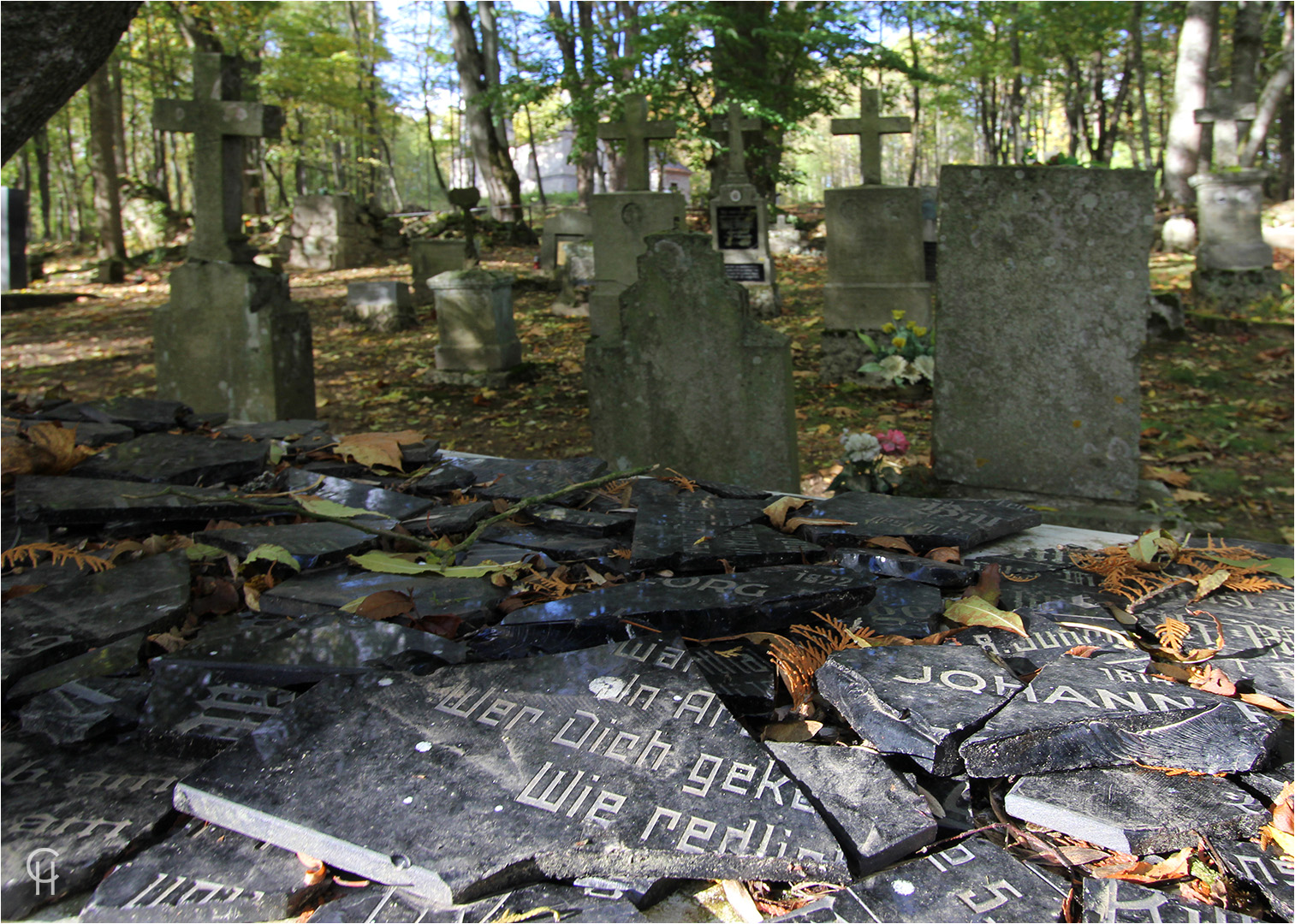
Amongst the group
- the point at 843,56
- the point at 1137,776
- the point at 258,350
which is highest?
the point at 843,56

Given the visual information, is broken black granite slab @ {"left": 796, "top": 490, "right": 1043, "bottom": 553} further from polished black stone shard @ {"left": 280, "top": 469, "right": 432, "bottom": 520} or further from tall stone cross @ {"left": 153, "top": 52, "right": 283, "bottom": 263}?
tall stone cross @ {"left": 153, "top": 52, "right": 283, "bottom": 263}

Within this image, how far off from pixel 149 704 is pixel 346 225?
1785 cm

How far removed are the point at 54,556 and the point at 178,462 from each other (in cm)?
84

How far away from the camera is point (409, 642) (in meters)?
1.95

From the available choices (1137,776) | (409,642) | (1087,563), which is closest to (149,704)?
(409,642)

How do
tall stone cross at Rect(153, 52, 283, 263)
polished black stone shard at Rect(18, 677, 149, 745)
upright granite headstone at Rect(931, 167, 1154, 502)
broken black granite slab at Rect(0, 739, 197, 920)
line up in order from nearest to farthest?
broken black granite slab at Rect(0, 739, 197, 920) → polished black stone shard at Rect(18, 677, 149, 745) → upright granite headstone at Rect(931, 167, 1154, 502) → tall stone cross at Rect(153, 52, 283, 263)

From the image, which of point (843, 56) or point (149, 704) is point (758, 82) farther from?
point (149, 704)

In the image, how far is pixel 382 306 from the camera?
39.8 feet

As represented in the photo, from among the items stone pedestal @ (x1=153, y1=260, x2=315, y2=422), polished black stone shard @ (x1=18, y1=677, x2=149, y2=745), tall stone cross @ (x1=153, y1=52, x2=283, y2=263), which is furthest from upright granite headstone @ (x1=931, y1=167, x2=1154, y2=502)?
tall stone cross @ (x1=153, y1=52, x2=283, y2=263)

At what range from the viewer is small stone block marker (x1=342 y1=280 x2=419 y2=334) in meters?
12.1

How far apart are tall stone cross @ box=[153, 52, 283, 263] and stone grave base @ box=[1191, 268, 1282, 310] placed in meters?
10.9

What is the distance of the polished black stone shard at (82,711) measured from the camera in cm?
173

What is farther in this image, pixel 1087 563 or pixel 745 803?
pixel 1087 563

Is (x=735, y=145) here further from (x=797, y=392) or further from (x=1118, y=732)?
(x=1118, y=732)
